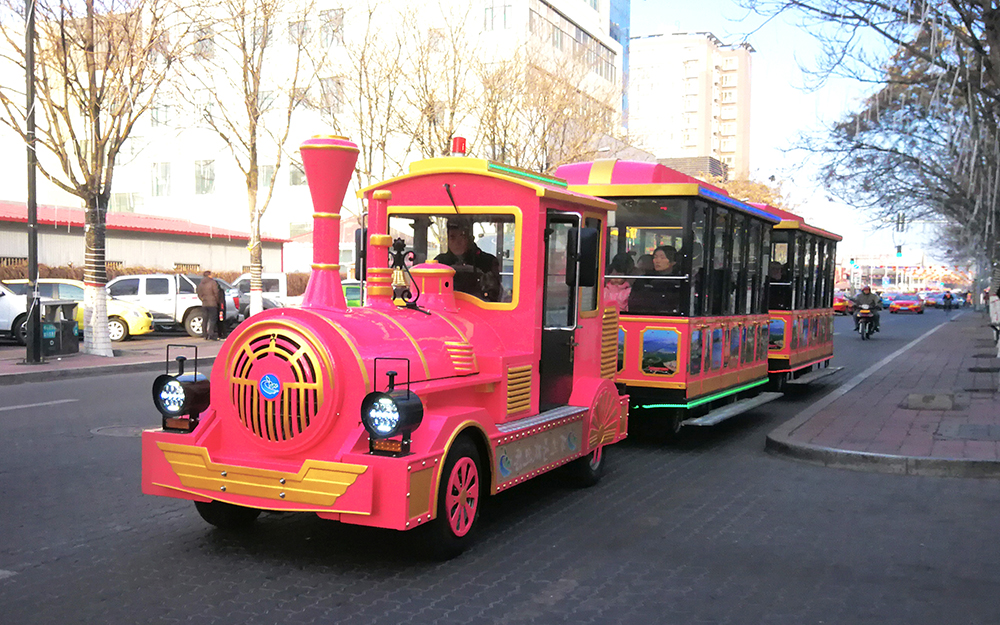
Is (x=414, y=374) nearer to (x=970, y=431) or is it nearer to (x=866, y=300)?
(x=970, y=431)

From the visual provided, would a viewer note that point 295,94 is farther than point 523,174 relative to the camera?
Yes

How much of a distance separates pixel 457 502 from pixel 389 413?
3.04 feet

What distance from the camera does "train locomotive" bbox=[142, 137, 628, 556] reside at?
5.31m

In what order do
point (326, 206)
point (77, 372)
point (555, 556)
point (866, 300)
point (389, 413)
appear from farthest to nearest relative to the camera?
1. point (866, 300)
2. point (77, 372)
3. point (326, 206)
4. point (555, 556)
5. point (389, 413)

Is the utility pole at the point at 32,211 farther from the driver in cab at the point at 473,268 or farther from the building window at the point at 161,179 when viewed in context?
the building window at the point at 161,179

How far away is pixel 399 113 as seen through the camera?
88.7 feet

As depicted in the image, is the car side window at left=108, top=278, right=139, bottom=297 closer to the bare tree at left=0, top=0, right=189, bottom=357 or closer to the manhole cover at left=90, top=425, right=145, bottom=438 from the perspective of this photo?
the bare tree at left=0, top=0, right=189, bottom=357

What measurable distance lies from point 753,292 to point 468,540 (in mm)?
7581

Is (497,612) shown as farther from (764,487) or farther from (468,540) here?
(764,487)

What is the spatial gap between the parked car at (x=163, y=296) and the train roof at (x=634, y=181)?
16.3m

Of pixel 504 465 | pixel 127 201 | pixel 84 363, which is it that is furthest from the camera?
pixel 127 201

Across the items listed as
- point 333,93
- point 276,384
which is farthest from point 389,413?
point 333,93

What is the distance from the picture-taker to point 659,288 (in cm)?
1009

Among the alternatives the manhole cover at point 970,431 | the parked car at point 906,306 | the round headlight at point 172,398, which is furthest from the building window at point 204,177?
the round headlight at point 172,398
